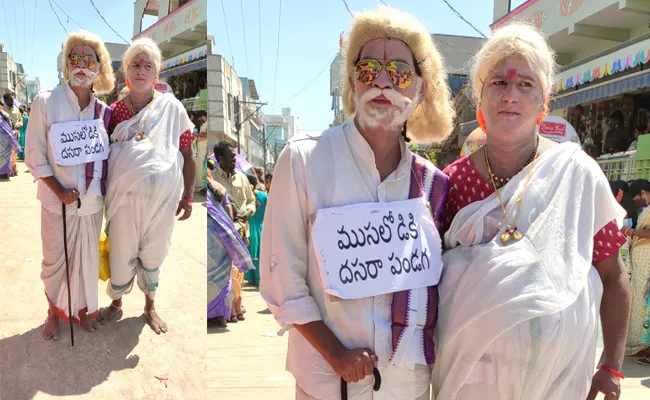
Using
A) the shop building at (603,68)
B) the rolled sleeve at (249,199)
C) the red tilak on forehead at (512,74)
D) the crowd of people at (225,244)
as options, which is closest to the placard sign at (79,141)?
the crowd of people at (225,244)

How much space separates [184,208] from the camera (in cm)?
301

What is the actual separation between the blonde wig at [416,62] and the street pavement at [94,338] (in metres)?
1.64

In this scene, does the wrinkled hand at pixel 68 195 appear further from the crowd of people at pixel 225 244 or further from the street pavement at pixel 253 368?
the crowd of people at pixel 225 244

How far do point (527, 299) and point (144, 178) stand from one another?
1973 mm

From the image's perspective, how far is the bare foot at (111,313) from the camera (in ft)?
9.60

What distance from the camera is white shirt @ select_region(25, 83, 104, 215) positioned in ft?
8.89

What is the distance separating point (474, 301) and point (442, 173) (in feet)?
1.50

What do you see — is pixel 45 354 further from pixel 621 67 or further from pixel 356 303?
pixel 621 67

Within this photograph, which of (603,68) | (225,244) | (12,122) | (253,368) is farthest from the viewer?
(603,68)

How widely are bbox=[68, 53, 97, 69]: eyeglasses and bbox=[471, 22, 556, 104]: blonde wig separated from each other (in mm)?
1882

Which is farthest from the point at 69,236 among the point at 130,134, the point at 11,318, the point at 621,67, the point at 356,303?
the point at 621,67

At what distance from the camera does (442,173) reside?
1.78 metres

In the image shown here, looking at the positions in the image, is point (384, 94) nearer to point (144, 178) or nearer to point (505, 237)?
point (505, 237)

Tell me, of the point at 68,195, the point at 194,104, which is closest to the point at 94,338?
the point at 68,195
